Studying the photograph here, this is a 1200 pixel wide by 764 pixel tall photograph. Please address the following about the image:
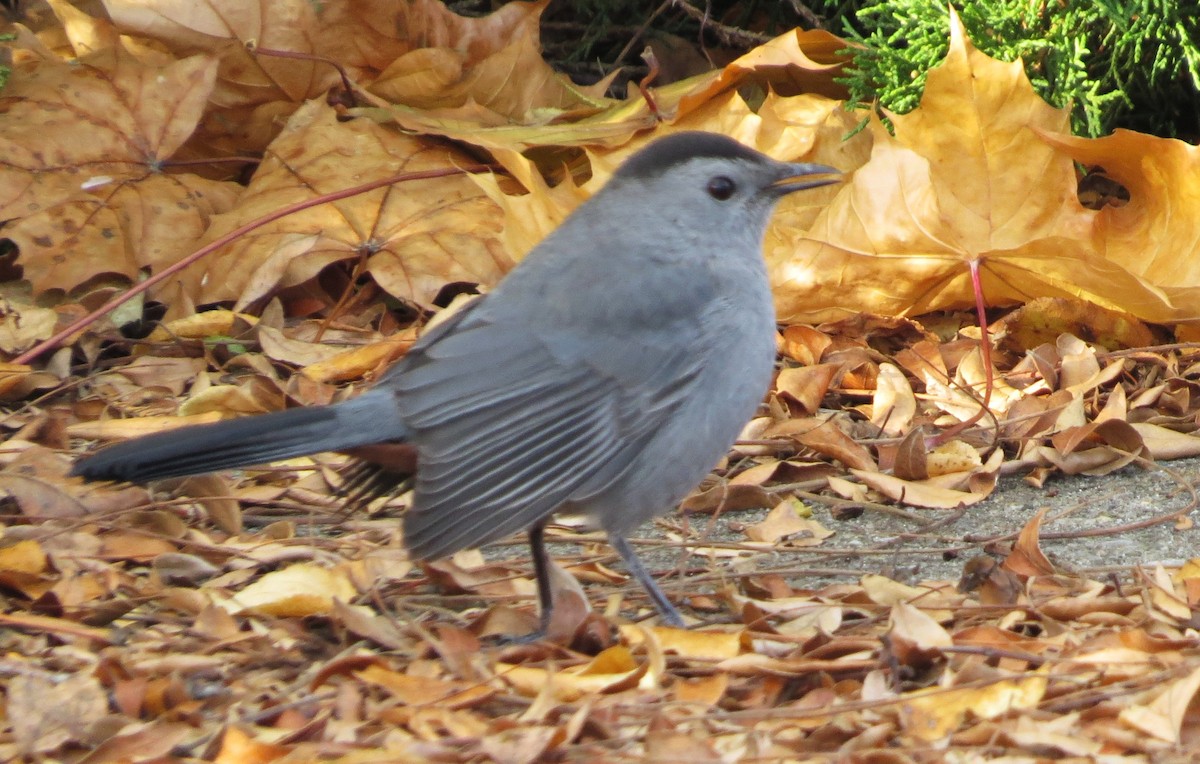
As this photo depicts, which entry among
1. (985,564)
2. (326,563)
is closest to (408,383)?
(326,563)

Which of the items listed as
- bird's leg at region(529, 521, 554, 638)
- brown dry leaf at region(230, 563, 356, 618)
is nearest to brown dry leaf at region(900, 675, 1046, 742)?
bird's leg at region(529, 521, 554, 638)

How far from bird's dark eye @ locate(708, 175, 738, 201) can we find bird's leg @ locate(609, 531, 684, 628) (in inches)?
39.4

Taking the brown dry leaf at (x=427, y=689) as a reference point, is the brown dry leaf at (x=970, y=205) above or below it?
above

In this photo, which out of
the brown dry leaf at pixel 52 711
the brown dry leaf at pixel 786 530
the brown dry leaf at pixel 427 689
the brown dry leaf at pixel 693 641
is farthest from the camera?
the brown dry leaf at pixel 786 530

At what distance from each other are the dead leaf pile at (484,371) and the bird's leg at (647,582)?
105 mm

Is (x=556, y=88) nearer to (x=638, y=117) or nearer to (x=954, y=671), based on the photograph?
(x=638, y=117)

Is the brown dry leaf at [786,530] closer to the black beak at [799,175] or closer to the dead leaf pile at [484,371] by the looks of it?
the dead leaf pile at [484,371]

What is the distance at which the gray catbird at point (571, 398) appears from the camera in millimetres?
3254

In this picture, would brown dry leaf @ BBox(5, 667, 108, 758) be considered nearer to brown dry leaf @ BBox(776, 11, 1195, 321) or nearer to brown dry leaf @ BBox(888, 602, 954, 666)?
brown dry leaf @ BBox(888, 602, 954, 666)

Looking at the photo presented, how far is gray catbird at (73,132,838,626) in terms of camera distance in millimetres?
3254

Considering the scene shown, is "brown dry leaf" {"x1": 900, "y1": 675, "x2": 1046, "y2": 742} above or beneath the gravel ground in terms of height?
above

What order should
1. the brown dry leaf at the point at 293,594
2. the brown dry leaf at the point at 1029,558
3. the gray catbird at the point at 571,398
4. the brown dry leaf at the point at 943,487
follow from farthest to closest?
1. the brown dry leaf at the point at 943,487
2. the brown dry leaf at the point at 1029,558
3. the brown dry leaf at the point at 293,594
4. the gray catbird at the point at 571,398

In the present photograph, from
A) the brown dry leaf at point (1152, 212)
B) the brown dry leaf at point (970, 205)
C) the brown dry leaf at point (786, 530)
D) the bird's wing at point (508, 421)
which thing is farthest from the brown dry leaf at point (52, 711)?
the brown dry leaf at point (1152, 212)

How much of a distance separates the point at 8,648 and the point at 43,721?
45cm
